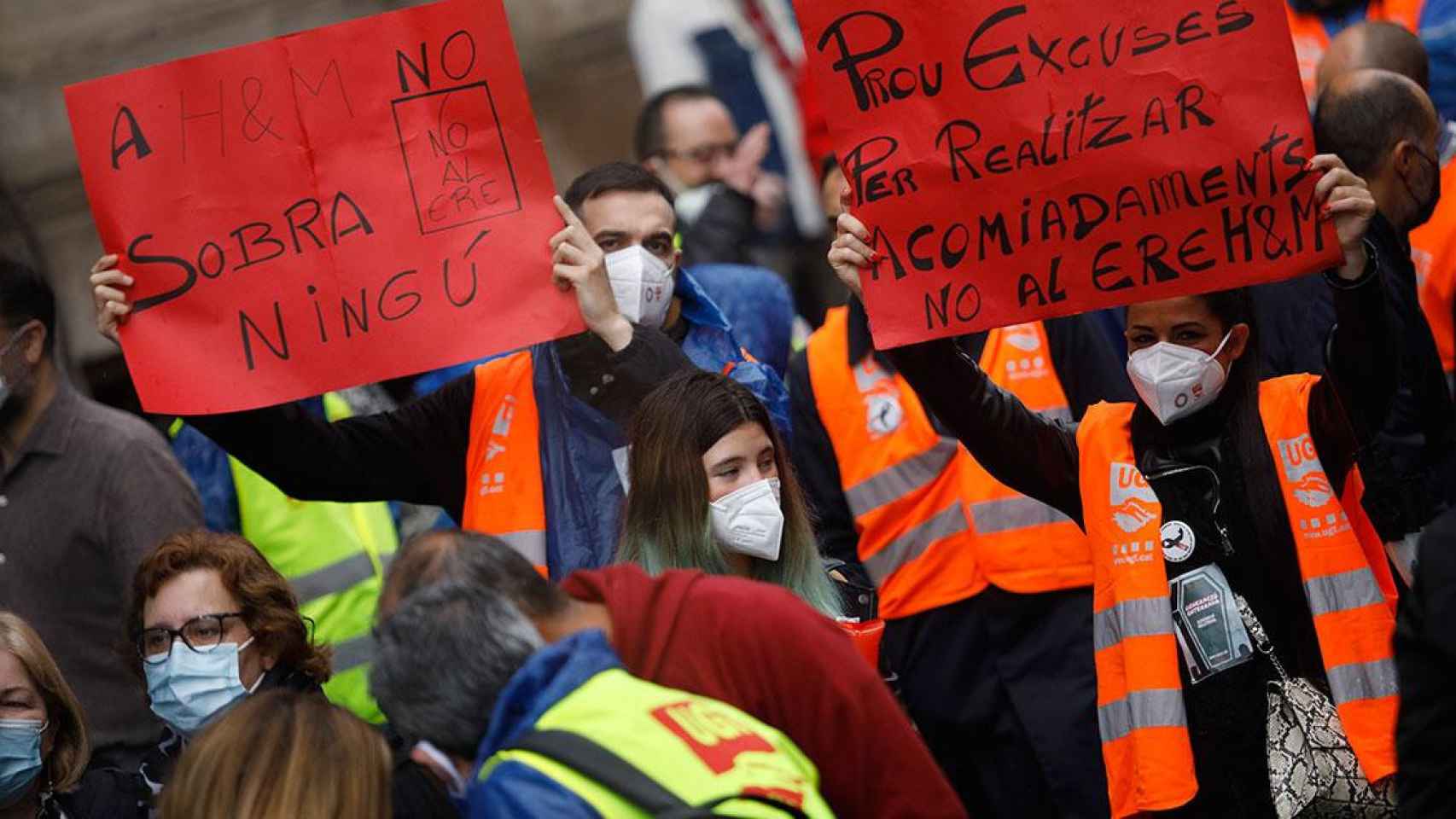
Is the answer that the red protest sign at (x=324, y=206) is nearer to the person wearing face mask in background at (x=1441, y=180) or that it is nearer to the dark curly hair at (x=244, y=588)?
the dark curly hair at (x=244, y=588)

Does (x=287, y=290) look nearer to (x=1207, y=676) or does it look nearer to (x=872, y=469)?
(x=872, y=469)

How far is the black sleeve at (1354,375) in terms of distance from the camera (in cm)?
451

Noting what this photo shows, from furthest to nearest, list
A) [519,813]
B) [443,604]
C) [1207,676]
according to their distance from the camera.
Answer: [1207,676] → [443,604] → [519,813]

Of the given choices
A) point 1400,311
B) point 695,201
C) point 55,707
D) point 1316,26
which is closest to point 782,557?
point 1400,311

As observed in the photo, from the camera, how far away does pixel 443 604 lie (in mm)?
3305

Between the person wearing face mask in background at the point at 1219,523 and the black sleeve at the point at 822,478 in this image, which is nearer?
the person wearing face mask in background at the point at 1219,523

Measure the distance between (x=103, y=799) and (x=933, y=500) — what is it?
2264 mm

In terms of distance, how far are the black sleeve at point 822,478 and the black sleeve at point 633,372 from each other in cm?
89

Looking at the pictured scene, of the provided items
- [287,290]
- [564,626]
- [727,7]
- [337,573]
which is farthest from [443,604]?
[727,7]

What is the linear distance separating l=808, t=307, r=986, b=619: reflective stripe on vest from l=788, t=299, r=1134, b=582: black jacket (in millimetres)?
42

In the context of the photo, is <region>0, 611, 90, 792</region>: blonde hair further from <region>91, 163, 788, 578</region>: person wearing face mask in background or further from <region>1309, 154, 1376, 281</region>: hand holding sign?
<region>1309, 154, 1376, 281</region>: hand holding sign

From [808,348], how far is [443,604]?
2.87 m

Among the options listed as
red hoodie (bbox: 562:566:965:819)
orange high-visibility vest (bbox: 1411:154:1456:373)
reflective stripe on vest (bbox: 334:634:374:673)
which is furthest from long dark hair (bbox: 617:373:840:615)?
orange high-visibility vest (bbox: 1411:154:1456:373)

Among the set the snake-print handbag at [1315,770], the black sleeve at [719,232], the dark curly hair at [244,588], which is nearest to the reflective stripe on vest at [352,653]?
the dark curly hair at [244,588]
